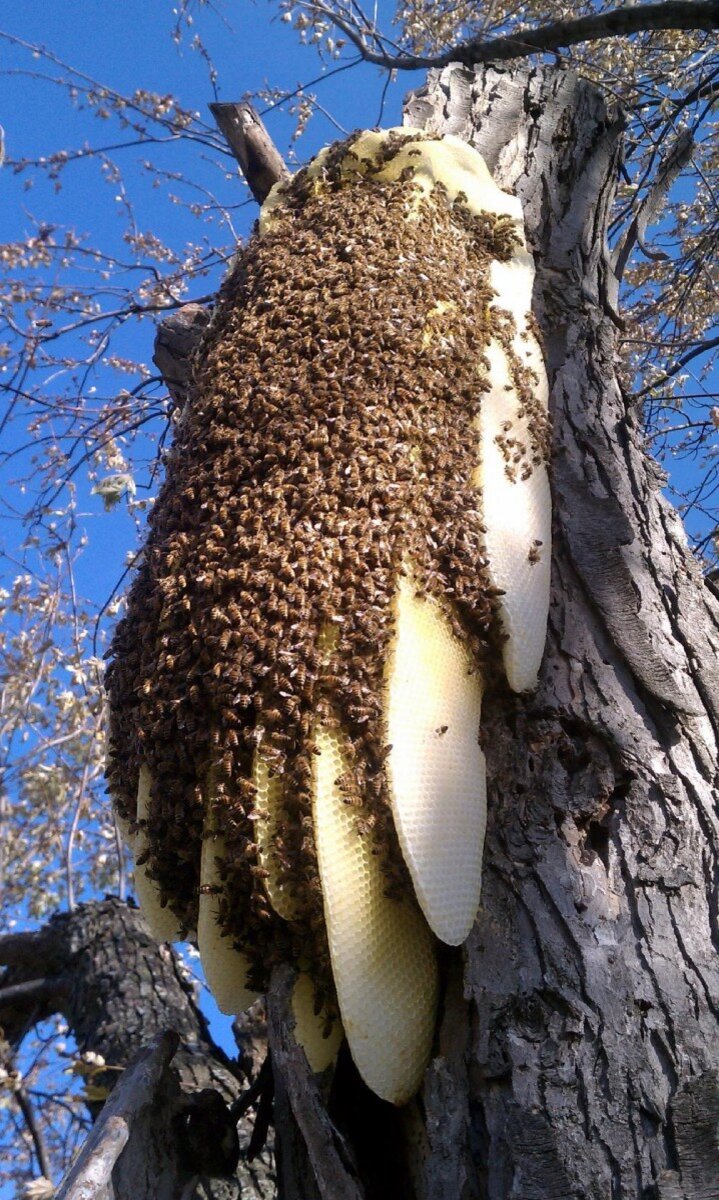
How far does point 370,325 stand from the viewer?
7.04ft

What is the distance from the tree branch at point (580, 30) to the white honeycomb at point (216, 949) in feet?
9.45

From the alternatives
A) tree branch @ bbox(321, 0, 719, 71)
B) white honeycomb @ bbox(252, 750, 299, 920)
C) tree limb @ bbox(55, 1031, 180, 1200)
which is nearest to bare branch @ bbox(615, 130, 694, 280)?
tree branch @ bbox(321, 0, 719, 71)

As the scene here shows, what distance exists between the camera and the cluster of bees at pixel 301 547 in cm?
167

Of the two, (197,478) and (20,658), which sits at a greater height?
(20,658)

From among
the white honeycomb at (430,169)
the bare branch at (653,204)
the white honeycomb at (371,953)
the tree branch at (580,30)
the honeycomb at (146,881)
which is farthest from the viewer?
the tree branch at (580,30)

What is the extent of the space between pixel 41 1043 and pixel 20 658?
3.75 meters

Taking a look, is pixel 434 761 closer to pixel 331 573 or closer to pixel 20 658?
pixel 331 573

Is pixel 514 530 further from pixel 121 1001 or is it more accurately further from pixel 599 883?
pixel 121 1001

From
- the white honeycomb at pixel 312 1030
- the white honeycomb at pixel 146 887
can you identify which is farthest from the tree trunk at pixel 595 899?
the white honeycomb at pixel 146 887

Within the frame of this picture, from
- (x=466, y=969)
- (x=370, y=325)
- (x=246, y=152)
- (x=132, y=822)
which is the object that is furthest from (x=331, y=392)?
(x=246, y=152)

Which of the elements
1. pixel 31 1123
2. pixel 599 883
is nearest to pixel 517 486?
pixel 599 883

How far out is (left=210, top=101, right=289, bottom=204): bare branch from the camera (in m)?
3.51

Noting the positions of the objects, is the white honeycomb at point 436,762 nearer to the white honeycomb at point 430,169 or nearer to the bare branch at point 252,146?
the white honeycomb at point 430,169

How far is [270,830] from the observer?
165 centimetres
